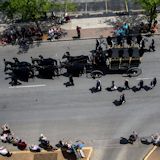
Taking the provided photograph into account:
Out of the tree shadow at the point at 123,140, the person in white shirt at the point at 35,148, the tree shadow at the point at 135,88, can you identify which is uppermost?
the tree shadow at the point at 135,88

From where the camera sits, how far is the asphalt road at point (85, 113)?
1547 inches

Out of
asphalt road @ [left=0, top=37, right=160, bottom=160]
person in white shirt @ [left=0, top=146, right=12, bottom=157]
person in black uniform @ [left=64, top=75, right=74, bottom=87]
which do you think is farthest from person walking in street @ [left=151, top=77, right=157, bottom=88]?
person in white shirt @ [left=0, top=146, right=12, bottom=157]

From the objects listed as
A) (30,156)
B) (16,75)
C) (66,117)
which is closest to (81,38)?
(16,75)

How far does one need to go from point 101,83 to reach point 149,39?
897 cm

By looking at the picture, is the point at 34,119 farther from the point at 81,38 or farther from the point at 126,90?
the point at 81,38

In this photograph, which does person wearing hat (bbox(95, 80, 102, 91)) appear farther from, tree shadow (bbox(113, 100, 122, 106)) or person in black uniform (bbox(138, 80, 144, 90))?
person in black uniform (bbox(138, 80, 144, 90))

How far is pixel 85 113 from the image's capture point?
137 feet

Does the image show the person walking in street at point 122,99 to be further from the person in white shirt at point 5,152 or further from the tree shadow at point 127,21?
the tree shadow at point 127,21

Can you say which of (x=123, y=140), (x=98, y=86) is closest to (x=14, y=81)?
(x=98, y=86)

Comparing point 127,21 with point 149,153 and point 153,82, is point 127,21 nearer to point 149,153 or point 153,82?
point 153,82

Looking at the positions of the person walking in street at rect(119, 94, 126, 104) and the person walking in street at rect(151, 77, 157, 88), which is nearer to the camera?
the person walking in street at rect(119, 94, 126, 104)

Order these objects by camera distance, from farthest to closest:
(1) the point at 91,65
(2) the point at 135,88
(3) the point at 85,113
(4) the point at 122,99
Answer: (1) the point at 91,65
(2) the point at 135,88
(4) the point at 122,99
(3) the point at 85,113

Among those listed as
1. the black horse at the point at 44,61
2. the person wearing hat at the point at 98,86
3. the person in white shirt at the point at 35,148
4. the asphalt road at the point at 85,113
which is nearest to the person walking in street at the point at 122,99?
the asphalt road at the point at 85,113

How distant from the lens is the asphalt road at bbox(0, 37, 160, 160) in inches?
1547
